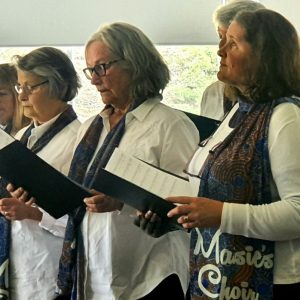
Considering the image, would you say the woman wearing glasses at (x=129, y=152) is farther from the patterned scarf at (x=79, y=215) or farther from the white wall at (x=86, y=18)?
the white wall at (x=86, y=18)

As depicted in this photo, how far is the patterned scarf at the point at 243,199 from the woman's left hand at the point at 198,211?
0.07 meters

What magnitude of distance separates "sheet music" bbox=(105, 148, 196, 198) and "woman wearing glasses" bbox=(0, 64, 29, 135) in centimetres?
109

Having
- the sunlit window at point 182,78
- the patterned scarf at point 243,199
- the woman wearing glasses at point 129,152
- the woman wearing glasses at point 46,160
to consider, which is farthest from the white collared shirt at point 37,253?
the sunlit window at point 182,78

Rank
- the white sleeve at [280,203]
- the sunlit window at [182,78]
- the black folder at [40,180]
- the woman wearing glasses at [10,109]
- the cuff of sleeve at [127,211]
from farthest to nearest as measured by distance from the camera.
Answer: the sunlit window at [182,78], the woman wearing glasses at [10,109], the cuff of sleeve at [127,211], the black folder at [40,180], the white sleeve at [280,203]

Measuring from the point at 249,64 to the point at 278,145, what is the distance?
0.24 m

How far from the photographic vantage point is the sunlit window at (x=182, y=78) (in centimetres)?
280

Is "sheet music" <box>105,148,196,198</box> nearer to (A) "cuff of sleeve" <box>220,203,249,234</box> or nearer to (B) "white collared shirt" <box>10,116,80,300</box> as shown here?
(A) "cuff of sleeve" <box>220,203,249,234</box>

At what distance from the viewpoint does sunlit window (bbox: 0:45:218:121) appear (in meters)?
2.80

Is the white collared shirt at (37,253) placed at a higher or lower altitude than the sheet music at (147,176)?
lower

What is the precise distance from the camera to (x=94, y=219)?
169cm

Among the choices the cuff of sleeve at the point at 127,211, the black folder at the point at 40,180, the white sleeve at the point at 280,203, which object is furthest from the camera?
the cuff of sleeve at the point at 127,211

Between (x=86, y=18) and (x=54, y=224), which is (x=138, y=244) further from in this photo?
(x=86, y=18)

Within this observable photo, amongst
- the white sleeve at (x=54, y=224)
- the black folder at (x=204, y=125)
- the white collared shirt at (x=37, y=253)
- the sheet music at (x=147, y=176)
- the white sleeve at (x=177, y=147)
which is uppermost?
the sheet music at (x=147, y=176)

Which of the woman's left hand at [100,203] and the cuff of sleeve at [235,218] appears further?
the woman's left hand at [100,203]
